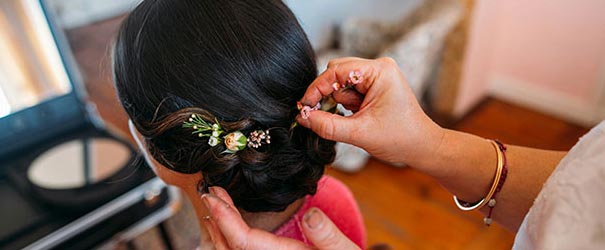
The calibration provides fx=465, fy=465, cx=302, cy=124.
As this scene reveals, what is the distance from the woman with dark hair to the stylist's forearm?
194 millimetres

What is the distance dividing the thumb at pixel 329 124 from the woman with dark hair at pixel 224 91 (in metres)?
0.04

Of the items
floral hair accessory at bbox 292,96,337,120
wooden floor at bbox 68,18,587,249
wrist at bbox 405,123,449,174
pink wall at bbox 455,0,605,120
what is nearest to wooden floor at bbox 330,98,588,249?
wooden floor at bbox 68,18,587,249

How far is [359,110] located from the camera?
0.66 m

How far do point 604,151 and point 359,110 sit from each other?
0.30 m

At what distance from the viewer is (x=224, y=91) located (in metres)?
0.58

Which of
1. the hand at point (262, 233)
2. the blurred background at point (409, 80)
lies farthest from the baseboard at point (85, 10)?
the hand at point (262, 233)

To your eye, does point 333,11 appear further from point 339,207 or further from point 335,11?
point 339,207

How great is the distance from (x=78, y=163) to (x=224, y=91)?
1.54ft

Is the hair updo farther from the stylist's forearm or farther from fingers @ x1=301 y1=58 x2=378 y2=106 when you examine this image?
the stylist's forearm

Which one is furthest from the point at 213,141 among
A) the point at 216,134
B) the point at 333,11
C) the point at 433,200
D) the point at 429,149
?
the point at 333,11

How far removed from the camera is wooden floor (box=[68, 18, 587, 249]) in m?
1.16

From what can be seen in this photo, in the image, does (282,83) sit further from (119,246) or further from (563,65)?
(563,65)

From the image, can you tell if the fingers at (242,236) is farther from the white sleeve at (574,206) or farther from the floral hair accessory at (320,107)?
the white sleeve at (574,206)

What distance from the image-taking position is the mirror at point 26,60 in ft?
2.76
